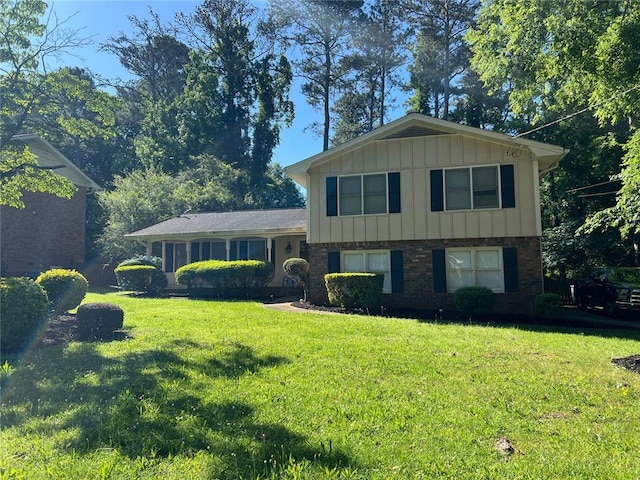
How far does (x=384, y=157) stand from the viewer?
590 inches

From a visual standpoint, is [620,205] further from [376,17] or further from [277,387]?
[376,17]

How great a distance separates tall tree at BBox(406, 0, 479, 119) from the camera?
31.0 metres

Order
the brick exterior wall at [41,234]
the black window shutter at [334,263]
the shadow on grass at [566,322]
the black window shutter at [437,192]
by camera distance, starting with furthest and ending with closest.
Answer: the brick exterior wall at [41,234], the black window shutter at [334,263], the black window shutter at [437,192], the shadow on grass at [566,322]

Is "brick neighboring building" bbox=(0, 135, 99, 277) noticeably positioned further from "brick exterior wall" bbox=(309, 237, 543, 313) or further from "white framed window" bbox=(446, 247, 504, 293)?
"white framed window" bbox=(446, 247, 504, 293)

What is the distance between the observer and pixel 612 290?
1417cm

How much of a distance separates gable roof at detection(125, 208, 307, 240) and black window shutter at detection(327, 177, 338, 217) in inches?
112

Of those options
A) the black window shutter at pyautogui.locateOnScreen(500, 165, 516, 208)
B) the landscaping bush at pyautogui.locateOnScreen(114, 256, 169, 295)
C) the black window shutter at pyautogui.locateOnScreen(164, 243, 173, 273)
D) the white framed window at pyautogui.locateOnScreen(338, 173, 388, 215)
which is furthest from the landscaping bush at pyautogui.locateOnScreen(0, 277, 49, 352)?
the black window shutter at pyautogui.locateOnScreen(164, 243, 173, 273)

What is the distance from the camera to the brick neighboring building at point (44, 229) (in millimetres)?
20203

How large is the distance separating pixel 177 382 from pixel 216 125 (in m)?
35.7

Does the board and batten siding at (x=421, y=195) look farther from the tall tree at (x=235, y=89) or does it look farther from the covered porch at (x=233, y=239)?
the tall tree at (x=235, y=89)

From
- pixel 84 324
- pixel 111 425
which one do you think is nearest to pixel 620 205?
pixel 111 425

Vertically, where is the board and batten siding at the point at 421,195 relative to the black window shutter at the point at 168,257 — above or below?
above

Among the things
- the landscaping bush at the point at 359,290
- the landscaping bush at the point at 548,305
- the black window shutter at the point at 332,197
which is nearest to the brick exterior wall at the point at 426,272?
the landscaping bush at the point at 548,305

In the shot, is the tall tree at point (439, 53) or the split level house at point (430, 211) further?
the tall tree at point (439, 53)
